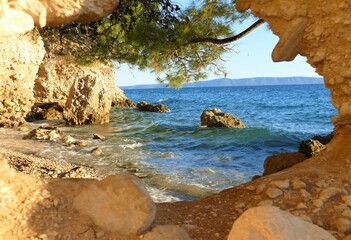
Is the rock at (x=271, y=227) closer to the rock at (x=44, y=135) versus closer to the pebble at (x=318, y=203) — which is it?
the pebble at (x=318, y=203)

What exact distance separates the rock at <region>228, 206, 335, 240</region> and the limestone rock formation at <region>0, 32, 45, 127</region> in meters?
11.3

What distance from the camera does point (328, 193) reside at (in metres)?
3.72

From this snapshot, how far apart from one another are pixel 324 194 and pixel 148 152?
933 centimetres

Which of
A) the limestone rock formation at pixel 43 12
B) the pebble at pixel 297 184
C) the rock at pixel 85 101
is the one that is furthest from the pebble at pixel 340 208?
the rock at pixel 85 101

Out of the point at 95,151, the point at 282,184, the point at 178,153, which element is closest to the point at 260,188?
the point at 282,184

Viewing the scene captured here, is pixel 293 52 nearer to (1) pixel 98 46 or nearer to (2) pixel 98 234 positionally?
(2) pixel 98 234

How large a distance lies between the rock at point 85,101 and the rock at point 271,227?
57.0 feet

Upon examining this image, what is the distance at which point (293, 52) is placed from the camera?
4398 millimetres

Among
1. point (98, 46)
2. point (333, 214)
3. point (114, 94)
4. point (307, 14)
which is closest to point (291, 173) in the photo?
point (333, 214)

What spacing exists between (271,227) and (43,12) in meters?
2.56

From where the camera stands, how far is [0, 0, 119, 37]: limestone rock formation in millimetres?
3206

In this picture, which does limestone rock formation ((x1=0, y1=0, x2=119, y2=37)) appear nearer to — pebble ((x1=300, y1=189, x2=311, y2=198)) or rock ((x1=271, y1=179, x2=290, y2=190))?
rock ((x1=271, y1=179, x2=290, y2=190))

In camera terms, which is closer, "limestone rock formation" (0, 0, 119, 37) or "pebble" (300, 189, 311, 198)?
"limestone rock formation" (0, 0, 119, 37)

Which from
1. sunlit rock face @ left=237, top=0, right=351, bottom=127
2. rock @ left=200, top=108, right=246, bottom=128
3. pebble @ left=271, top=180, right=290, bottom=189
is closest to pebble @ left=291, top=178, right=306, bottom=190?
pebble @ left=271, top=180, right=290, bottom=189
